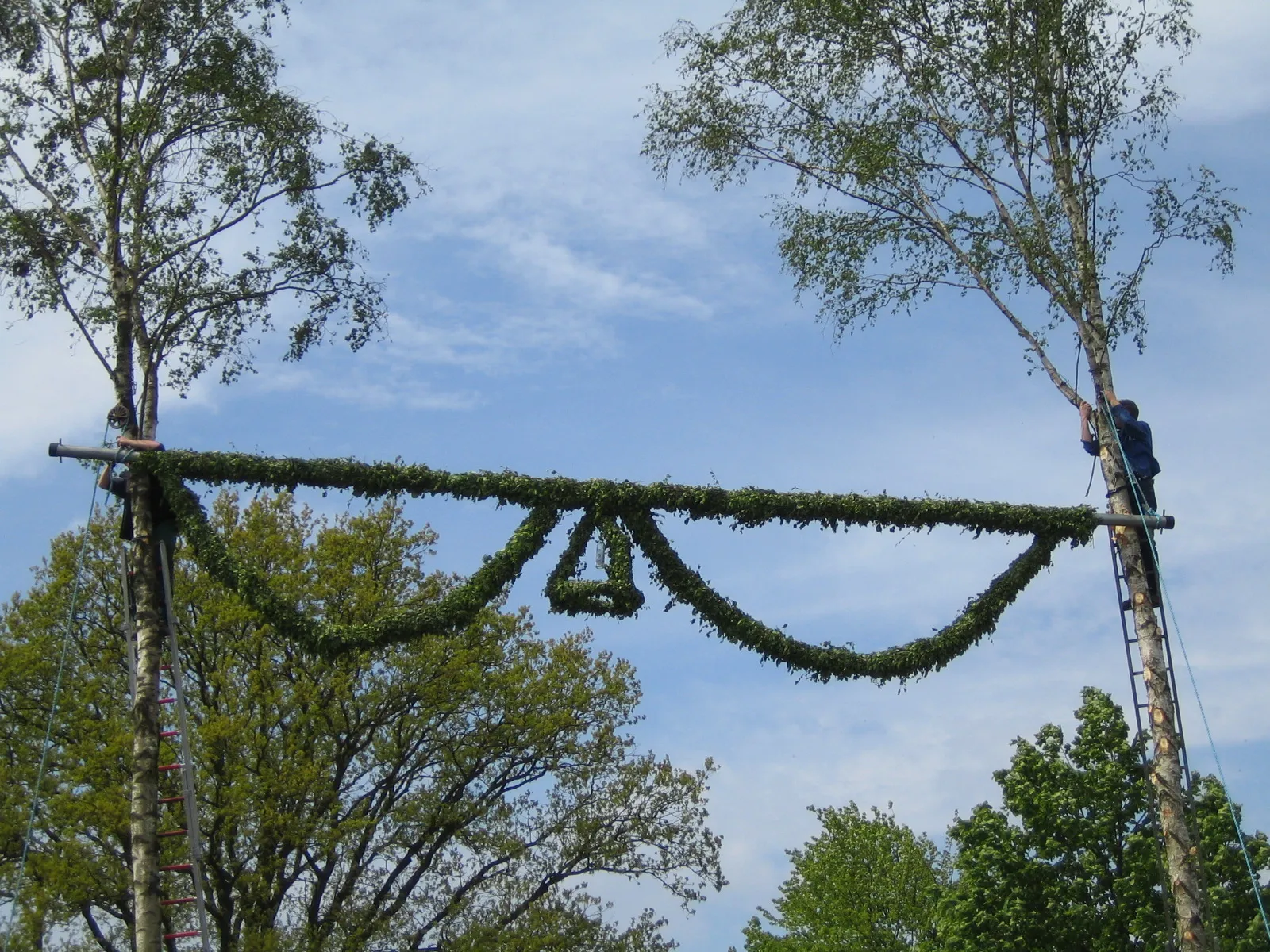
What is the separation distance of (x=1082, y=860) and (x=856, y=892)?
8.94 metres

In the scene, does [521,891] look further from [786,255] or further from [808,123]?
[808,123]

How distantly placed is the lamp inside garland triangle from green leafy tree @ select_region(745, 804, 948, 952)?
61.8ft

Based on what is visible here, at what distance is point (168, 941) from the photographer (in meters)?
17.6

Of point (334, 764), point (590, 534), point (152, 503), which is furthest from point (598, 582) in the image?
point (334, 764)

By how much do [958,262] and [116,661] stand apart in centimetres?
1244

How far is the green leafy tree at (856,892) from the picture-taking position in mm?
27812

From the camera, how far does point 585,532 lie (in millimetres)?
9891

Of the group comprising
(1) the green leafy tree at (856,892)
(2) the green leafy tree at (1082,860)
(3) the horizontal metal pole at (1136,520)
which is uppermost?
(3) the horizontal metal pole at (1136,520)

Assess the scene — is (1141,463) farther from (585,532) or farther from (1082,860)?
(1082,860)

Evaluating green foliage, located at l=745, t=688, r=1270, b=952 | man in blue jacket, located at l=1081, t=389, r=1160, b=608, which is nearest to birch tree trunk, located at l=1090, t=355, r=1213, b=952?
man in blue jacket, located at l=1081, t=389, r=1160, b=608

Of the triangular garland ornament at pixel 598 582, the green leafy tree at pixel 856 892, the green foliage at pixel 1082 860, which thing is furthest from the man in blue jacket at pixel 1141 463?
the green leafy tree at pixel 856 892

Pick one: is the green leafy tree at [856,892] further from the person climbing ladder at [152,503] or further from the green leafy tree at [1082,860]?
the person climbing ladder at [152,503]

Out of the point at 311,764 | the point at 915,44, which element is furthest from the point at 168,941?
the point at 915,44

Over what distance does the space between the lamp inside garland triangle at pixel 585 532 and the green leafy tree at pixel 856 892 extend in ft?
61.8
